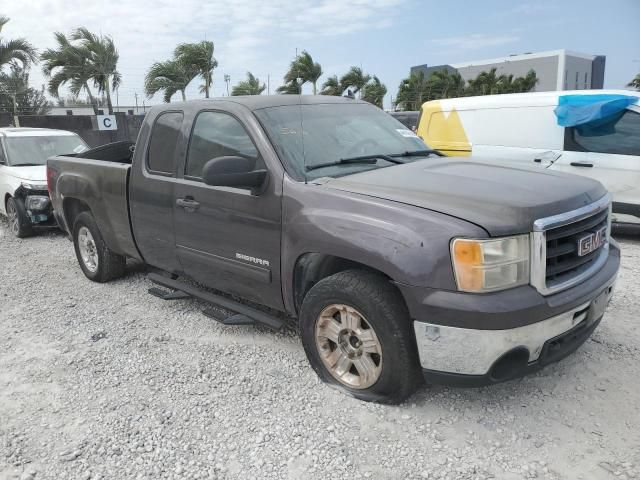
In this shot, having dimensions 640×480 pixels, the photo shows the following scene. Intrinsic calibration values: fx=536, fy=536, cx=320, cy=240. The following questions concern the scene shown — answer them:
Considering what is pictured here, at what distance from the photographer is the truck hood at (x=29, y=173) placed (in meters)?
7.82

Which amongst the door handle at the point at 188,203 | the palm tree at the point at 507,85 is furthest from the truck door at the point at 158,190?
the palm tree at the point at 507,85

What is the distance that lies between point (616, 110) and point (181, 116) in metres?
5.34

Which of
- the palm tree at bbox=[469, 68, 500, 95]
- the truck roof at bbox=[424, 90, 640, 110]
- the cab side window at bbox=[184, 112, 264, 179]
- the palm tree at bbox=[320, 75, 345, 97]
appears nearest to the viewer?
the cab side window at bbox=[184, 112, 264, 179]

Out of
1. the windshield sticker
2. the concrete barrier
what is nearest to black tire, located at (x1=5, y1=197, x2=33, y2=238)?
the windshield sticker

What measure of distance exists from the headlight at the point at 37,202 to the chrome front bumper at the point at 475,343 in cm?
677

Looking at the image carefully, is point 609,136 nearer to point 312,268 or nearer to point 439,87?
point 312,268

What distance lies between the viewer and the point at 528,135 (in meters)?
7.26

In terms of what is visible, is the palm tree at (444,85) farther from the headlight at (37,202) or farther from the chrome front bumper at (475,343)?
the chrome front bumper at (475,343)

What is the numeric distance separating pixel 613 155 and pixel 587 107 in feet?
2.22

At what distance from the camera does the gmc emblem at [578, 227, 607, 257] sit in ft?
9.23

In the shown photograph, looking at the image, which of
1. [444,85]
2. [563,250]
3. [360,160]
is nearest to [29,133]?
[360,160]

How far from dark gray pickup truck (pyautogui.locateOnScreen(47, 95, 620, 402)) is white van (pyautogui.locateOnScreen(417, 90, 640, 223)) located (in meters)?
3.63

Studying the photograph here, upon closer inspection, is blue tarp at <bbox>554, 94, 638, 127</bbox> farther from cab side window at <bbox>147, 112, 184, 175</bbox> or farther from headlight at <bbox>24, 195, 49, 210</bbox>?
headlight at <bbox>24, 195, 49, 210</bbox>

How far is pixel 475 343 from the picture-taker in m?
2.52
